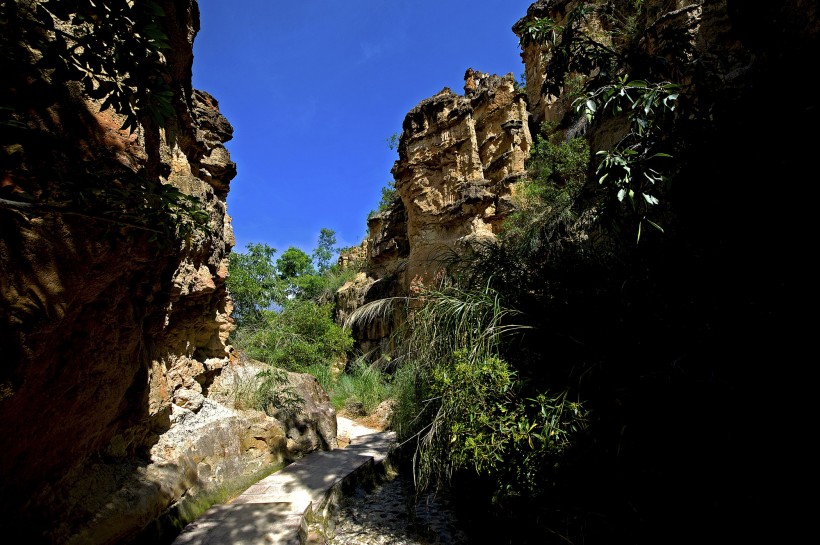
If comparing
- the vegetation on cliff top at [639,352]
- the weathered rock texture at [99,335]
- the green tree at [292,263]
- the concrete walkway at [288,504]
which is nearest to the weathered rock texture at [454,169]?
the concrete walkway at [288,504]

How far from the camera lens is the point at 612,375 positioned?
9.79 feet

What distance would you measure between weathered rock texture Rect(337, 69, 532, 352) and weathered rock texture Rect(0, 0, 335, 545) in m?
8.04

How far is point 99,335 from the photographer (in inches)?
99.3

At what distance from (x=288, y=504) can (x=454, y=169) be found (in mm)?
11501

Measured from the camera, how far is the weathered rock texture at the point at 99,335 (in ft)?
5.50

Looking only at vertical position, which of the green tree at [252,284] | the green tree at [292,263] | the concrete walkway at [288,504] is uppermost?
the green tree at [292,263]

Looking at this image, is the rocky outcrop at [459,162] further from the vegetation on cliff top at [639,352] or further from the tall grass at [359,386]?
the vegetation on cliff top at [639,352]

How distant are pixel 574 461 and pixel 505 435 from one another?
50cm

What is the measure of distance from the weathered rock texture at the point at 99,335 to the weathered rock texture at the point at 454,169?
8.04 meters

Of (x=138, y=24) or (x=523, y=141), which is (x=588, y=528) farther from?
(x=523, y=141)

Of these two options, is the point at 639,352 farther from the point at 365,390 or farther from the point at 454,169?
the point at 454,169

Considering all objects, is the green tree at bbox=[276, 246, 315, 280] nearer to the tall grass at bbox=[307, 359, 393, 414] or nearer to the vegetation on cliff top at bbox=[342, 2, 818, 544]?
the tall grass at bbox=[307, 359, 393, 414]

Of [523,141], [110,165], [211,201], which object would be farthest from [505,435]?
[523,141]

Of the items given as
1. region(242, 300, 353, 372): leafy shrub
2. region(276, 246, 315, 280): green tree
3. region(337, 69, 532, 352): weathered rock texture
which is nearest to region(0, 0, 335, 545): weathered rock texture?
region(242, 300, 353, 372): leafy shrub
